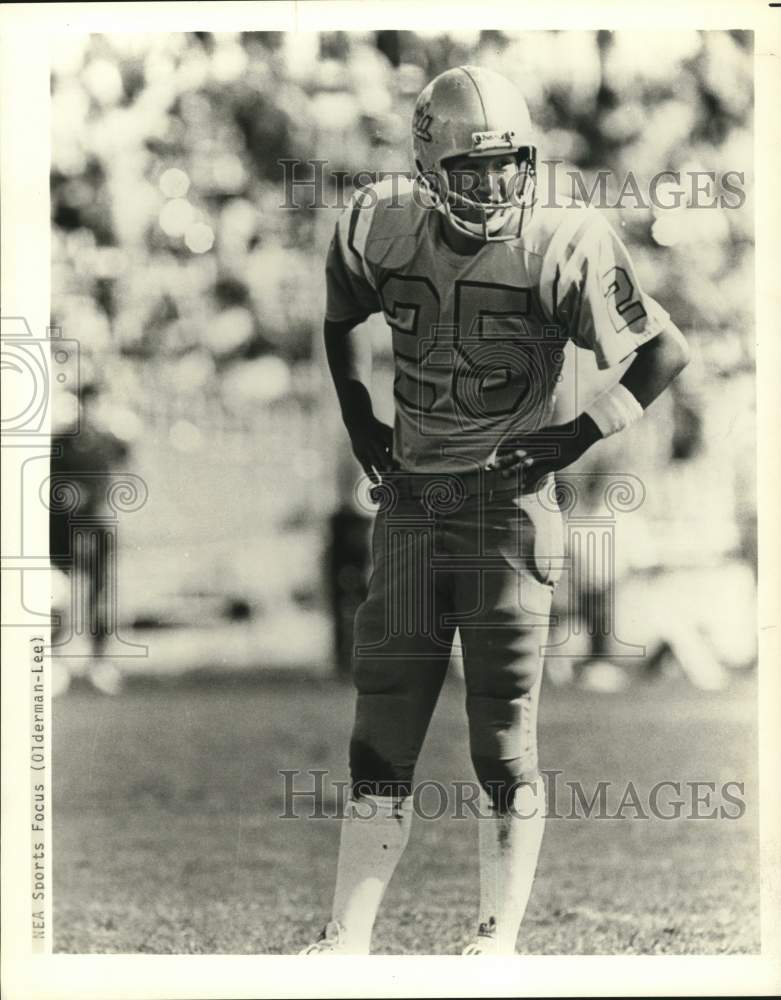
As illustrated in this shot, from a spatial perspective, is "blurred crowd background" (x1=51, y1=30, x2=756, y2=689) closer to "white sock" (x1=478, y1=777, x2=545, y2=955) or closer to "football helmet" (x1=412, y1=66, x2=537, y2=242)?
"football helmet" (x1=412, y1=66, x2=537, y2=242)

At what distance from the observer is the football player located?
109 inches

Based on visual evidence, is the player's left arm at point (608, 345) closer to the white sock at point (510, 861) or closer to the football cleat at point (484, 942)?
the white sock at point (510, 861)

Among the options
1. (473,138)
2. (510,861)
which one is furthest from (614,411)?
(510,861)

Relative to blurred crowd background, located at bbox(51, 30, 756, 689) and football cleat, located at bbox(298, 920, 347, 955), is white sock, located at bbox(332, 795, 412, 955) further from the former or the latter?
blurred crowd background, located at bbox(51, 30, 756, 689)

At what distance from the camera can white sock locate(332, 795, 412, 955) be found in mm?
2822

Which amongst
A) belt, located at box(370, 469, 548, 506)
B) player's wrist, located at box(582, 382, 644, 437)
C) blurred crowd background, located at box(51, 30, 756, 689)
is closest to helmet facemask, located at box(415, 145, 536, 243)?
blurred crowd background, located at box(51, 30, 756, 689)

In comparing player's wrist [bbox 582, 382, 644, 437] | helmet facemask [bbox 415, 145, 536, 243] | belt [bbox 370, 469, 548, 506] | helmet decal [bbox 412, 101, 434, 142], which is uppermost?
helmet decal [bbox 412, 101, 434, 142]

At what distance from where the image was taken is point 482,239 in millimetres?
2773

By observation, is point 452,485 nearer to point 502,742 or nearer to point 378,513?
point 378,513

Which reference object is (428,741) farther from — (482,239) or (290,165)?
(290,165)

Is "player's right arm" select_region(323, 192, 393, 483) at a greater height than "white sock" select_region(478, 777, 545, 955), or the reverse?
"player's right arm" select_region(323, 192, 393, 483)

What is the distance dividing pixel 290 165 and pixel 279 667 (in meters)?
1.06

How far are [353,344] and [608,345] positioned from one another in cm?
54

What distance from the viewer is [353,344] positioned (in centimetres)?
283
